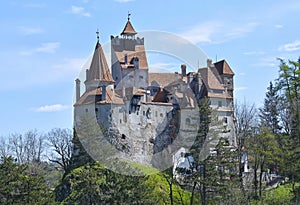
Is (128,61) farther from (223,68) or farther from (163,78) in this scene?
(223,68)

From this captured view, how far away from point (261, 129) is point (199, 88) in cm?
1618

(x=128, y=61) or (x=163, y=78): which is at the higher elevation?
(x=128, y=61)

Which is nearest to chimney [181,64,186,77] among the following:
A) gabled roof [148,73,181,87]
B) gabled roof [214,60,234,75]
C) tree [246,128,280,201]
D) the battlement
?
gabled roof [148,73,181,87]

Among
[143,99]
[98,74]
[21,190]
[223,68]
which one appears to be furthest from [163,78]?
[21,190]

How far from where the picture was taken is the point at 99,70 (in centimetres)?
5519

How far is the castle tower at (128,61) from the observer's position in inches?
2367

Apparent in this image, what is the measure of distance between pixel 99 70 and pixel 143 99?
593cm

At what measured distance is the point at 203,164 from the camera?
3759 cm

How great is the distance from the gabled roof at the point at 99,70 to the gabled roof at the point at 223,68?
48.0 feet

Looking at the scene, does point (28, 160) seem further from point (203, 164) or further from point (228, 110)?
point (203, 164)

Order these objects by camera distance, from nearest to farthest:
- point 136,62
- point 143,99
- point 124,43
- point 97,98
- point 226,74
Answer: point 97,98 < point 143,99 < point 136,62 < point 124,43 < point 226,74

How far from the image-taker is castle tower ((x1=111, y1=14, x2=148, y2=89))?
60.1 metres

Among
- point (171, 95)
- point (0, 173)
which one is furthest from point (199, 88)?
point (0, 173)

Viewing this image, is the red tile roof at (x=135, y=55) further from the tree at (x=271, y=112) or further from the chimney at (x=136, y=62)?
the tree at (x=271, y=112)
